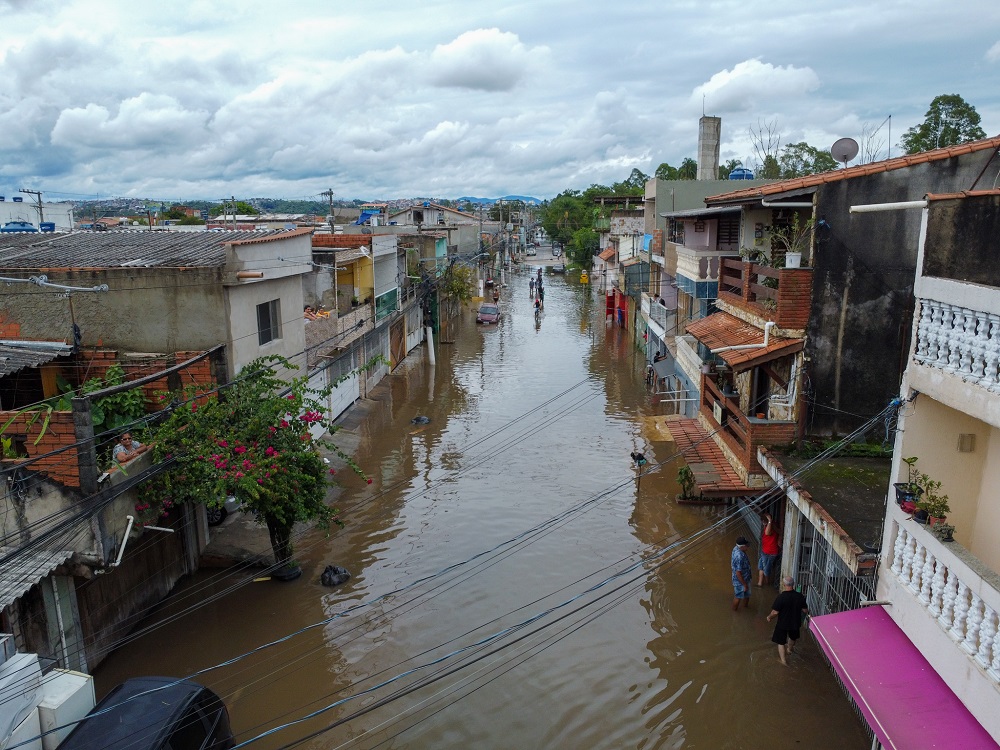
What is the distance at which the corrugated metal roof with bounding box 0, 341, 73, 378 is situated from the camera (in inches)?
437

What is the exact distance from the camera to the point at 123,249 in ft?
49.1

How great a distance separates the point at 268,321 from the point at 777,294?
10.3m

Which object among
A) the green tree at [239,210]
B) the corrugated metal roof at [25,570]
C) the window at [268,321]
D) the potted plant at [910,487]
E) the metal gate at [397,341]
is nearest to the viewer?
the potted plant at [910,487]

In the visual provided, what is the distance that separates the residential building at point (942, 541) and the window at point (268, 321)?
1183 centimetres

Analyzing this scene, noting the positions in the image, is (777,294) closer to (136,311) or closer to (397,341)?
(136,311)

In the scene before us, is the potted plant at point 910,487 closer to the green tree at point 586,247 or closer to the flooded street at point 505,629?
the flooded street at point 505,629

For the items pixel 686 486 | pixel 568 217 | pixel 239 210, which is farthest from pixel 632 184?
pixel 686 486

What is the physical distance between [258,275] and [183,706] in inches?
321

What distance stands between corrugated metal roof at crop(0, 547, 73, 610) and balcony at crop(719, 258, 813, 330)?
1040cm

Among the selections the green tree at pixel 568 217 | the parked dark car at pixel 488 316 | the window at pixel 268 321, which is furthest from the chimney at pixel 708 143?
the green tree at pixel 568 217

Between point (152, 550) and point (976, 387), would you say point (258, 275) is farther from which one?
point (976, 387)

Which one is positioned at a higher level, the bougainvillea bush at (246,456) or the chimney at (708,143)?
the chimney at (708,143)

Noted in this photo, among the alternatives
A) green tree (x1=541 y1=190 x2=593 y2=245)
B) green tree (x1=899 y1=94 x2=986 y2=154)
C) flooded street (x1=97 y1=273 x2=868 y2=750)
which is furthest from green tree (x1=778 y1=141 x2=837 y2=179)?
green tree (x1=541 y1=190 x2=593 y2=245)

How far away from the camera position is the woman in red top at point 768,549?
12.2m
